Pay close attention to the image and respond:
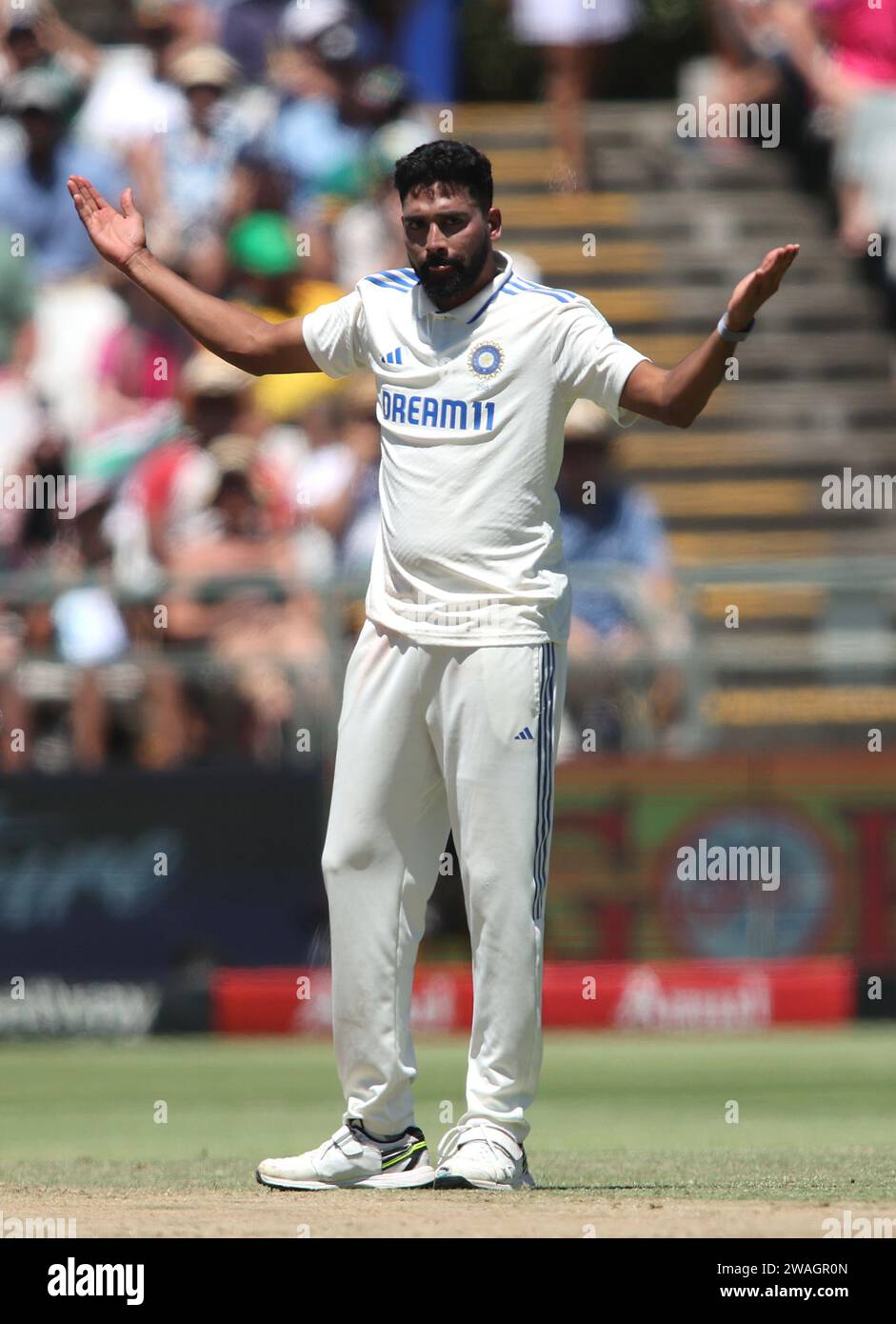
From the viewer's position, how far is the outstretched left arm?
218 inches

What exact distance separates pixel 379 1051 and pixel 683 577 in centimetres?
643

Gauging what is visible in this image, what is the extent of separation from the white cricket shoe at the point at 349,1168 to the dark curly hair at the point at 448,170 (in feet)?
7.59

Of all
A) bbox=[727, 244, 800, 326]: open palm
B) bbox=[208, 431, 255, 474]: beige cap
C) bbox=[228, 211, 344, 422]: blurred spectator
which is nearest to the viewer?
bbox=[727, 244, 800, 326]: open palm

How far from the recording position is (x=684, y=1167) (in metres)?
→ 6.62

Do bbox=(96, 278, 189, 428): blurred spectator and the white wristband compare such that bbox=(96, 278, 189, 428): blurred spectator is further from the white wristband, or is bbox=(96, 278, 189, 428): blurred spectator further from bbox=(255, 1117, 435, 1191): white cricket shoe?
the white wristband

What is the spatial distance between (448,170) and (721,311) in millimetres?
11905

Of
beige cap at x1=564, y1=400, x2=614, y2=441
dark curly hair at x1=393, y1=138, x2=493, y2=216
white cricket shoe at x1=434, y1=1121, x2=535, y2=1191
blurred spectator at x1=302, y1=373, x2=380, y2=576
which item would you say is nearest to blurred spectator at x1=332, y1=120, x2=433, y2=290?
blurred spectator at x1=302, y1=373, x2=380, y2=576

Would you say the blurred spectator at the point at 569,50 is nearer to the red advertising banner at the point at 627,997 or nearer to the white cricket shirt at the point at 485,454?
the red advertising banner at the point at 627,997

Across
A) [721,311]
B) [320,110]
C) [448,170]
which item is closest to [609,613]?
[320,110]

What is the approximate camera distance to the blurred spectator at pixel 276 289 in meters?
14.5

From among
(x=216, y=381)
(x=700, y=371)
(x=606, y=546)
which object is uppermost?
(x=216, y=381)

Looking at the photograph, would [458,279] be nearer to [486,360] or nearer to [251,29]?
[486,360]

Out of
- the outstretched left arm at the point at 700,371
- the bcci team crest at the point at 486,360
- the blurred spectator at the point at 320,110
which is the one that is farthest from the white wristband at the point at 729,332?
the blurred spectator at the point at 320,110

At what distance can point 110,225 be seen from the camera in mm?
6344
